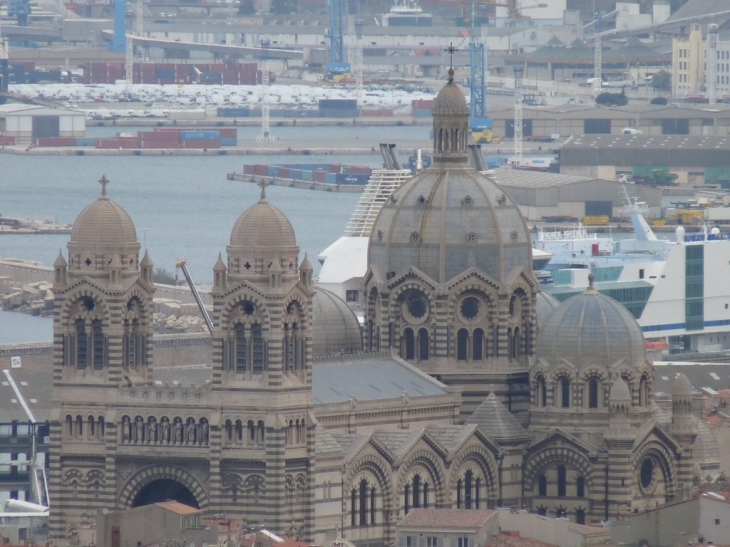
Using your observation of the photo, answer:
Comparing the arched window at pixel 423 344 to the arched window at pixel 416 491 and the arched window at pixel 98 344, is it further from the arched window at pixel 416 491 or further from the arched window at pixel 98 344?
the arched window at pixel 98 344

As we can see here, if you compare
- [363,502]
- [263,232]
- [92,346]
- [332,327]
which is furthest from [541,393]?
[92,346]

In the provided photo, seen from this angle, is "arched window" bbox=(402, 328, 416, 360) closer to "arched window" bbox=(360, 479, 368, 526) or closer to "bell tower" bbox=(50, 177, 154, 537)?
"arched window" bbox=(360, 479, 368, 526)

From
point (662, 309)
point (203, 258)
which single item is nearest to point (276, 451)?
point (662, 309)

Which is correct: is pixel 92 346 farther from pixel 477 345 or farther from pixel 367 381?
pixel 477 345

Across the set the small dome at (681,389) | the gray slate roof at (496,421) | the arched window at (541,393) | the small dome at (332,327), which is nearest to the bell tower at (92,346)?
the small dome at (332,327)

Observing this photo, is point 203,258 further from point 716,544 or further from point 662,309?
point 716,544

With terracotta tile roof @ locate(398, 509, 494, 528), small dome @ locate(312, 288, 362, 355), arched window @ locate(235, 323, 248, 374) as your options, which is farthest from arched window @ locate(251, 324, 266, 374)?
small dome @ locate(312, 288, 362, 355)
